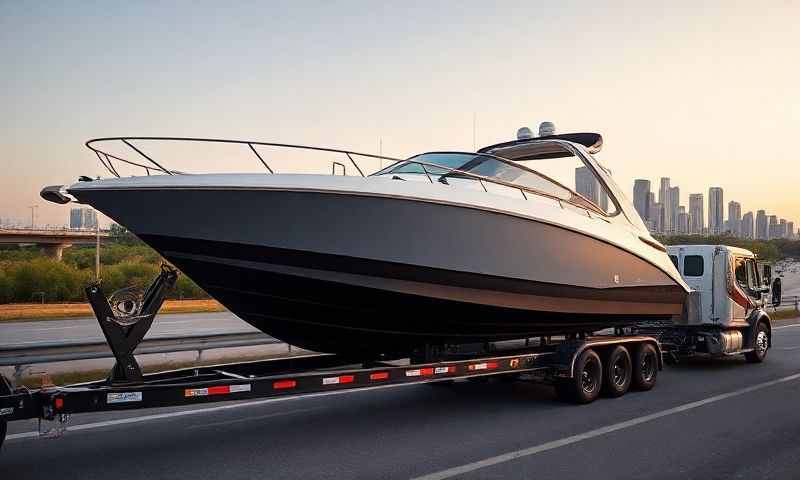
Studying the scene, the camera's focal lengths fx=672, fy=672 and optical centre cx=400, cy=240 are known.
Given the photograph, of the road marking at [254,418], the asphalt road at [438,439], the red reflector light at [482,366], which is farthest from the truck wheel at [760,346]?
the road marking at [254,418]

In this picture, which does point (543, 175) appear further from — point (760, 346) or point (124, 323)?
point (760, 346)

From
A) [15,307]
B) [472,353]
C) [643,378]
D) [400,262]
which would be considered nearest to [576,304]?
[472,353]

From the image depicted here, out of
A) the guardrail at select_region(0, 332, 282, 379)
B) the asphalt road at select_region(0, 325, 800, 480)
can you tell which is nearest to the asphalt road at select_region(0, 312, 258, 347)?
the guardrail at select_region(0, 332, 282, 379)

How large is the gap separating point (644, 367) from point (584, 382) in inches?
51.4

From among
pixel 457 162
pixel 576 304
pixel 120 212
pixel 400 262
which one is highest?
pixel 457 162

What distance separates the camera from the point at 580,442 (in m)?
5.85

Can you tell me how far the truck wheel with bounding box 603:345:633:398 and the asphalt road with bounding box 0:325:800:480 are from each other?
16cm

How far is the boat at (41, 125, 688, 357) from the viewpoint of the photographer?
5219 mm

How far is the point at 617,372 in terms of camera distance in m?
8.29

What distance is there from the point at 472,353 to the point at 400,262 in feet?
7.67

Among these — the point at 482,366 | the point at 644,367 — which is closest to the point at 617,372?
the point at 644,367

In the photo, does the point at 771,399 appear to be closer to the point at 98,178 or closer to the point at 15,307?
the point at 98,178

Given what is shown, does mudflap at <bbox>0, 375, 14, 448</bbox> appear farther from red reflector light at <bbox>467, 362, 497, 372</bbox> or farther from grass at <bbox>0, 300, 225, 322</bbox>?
grass at <bbox>0, 300, 225, 322</bbox>

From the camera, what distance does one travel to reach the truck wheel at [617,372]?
315 inches
